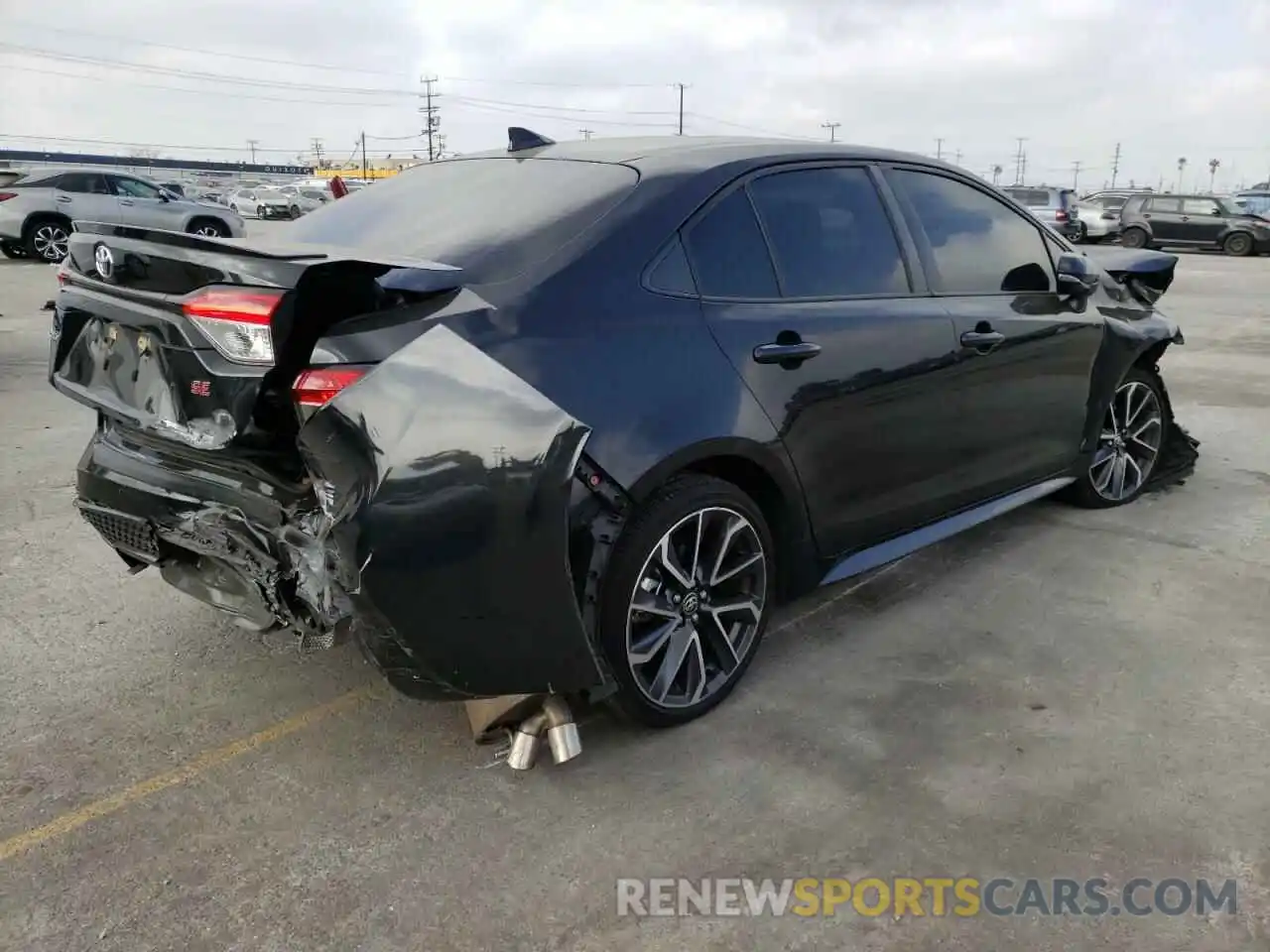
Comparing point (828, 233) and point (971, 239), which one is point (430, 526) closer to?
point (828, 233)

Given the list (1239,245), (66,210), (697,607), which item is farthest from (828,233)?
(1239,245)

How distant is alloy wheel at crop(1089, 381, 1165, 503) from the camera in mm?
4922

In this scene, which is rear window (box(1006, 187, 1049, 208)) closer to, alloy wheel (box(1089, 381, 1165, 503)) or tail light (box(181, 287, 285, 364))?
alloy wheel (box(1089, 381, 1165, 503))

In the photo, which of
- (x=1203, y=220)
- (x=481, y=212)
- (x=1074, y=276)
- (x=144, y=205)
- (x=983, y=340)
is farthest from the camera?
(x=1203, y=220)

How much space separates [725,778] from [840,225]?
1.89m

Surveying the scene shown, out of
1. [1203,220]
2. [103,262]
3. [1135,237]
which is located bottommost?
[103,262]

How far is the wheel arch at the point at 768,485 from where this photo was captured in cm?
277

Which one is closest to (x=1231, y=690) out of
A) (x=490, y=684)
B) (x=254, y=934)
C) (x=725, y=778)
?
(x=725, y=778)

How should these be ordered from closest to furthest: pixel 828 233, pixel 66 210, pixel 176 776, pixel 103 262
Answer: pixel 176 776 → pixel 103 262 → pixel 828 233 → pixel 66 210

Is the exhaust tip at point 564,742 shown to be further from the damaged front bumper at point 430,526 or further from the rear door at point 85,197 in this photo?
the rear door at point 85,197

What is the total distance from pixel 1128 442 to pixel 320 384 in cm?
426

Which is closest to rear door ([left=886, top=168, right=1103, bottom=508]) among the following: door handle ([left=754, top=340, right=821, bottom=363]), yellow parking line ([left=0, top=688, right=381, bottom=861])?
door handle ([left=754, top=340, right=821, bottom=363])

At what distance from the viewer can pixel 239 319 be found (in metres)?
2.47

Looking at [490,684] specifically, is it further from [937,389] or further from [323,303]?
[937,389]
